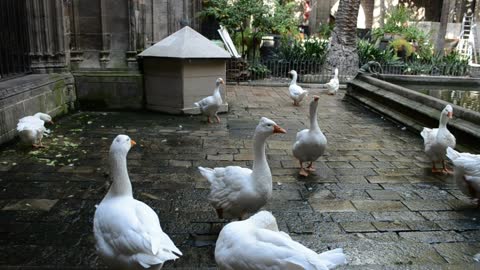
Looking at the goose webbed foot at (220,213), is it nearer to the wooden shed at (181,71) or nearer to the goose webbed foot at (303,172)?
the goose webbed foot at (303,172)

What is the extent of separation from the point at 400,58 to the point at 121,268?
16.1 m

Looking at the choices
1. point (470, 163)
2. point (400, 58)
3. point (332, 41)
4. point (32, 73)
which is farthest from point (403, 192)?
point (400, 58)

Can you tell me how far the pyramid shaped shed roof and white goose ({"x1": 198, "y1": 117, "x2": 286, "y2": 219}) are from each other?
5.00 m

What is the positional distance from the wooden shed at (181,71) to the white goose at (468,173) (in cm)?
519

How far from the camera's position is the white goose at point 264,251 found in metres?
2.24

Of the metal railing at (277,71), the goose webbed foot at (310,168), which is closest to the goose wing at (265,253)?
the goose webbed foot at (310,168)

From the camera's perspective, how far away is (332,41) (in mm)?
15469

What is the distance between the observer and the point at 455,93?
425 inches

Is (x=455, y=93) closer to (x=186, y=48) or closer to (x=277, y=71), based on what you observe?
(x=277, y=71)

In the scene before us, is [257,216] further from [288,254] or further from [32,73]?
[32,73]

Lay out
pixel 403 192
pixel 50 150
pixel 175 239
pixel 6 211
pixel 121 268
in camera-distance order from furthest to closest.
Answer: pixel 50 150, pixel 403 192, pixel 6 211, pixel 175 239, pixel 121 268

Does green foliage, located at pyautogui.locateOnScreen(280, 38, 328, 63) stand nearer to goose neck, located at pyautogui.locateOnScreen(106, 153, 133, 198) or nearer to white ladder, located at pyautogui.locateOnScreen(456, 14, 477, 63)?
white ladder, located at pyautogui.locateOnScreen(456, 14, 477, 63)

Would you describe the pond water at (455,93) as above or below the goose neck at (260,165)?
below

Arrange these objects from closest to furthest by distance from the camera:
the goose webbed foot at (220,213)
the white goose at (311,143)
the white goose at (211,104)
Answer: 1. the goose webbed foot at (220,213)
2. the white goose at (311,143)
3. the white goose at (211,104)
